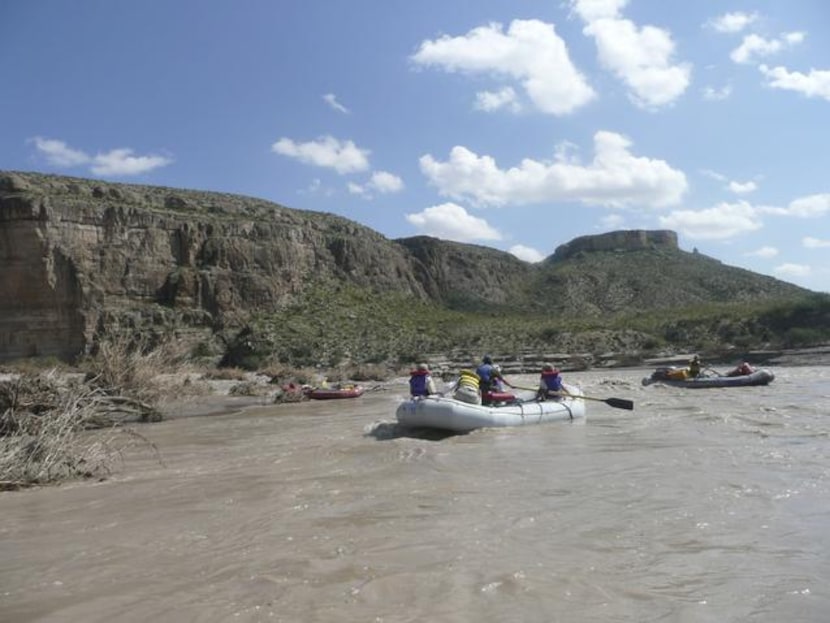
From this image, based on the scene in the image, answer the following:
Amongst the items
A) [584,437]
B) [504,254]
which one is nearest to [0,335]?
[584,437]

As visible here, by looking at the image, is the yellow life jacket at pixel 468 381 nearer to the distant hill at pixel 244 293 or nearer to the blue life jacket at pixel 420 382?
the blue life jacket at pixel 420 382

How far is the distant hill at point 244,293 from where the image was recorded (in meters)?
46.6

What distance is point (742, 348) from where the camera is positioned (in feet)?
140

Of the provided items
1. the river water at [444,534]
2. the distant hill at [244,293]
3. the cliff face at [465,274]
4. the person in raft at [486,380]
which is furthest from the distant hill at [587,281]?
the river water at [444,534]

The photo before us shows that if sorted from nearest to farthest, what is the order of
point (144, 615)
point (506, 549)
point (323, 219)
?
point (144, 615)
point (506, 549)
point (323, 219)

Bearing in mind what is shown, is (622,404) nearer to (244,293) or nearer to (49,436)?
(49,436)

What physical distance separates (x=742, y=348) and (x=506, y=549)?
1601 inches

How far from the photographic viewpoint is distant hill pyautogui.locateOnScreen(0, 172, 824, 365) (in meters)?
46.6

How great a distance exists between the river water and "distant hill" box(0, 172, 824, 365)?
113ft

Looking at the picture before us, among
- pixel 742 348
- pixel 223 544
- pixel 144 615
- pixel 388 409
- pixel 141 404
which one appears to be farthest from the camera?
pixel 742 348

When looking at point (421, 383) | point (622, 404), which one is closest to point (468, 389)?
point (421, 383)

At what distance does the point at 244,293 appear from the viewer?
54.6 meters

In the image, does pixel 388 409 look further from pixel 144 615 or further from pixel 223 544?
pixel 144 615

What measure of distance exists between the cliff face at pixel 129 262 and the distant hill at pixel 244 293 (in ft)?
0.31
